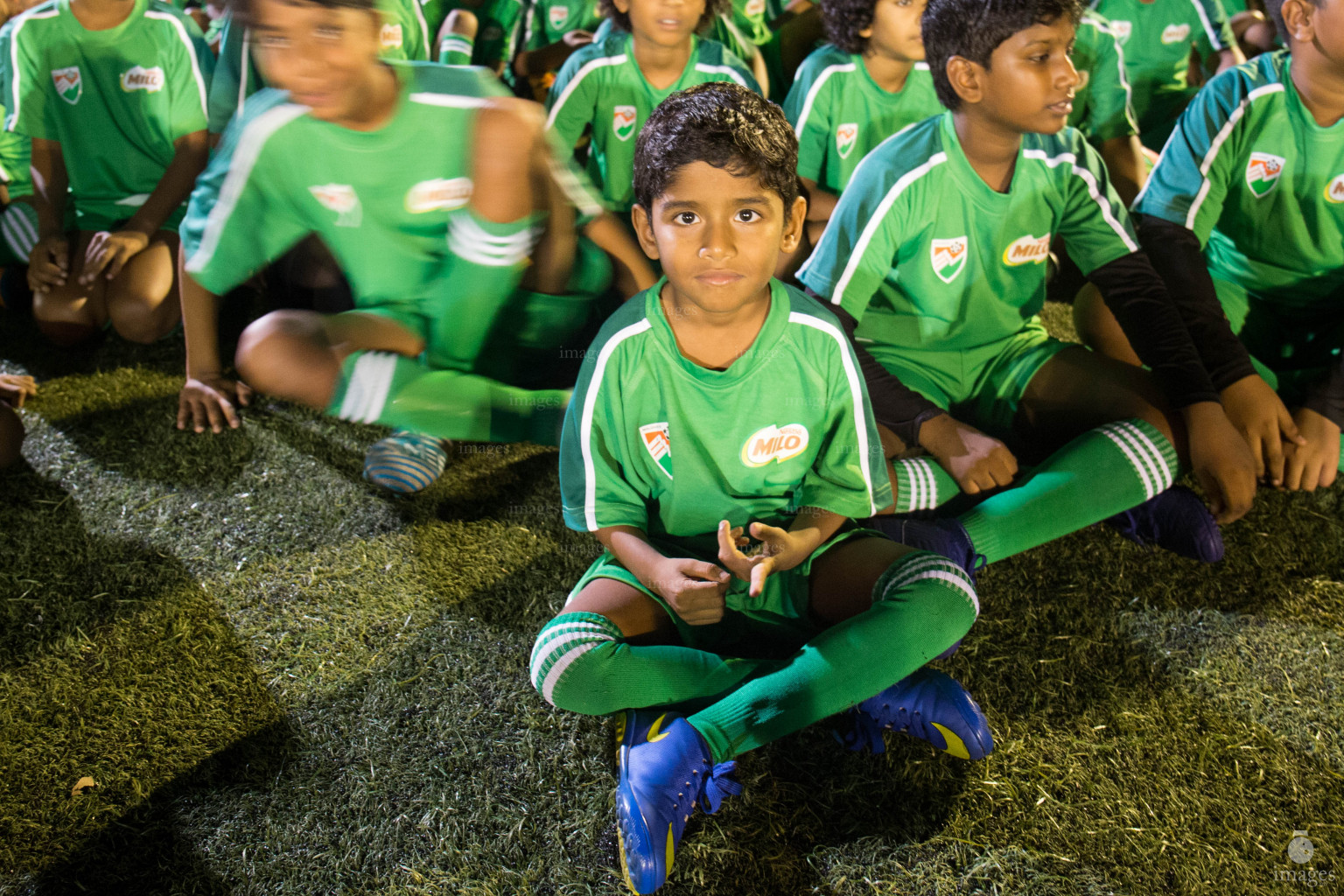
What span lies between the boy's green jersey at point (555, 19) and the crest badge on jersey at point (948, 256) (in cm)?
183

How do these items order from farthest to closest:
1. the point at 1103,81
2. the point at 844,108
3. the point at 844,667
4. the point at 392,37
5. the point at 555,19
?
1. the point at 555,19
2. the point at 1103,81
3. the point at 844,108
4. the point at 392,37
5. the point at 844,667

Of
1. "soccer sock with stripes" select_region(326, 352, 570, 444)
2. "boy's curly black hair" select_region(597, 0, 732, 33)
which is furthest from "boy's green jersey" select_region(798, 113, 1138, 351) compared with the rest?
"boy's curly black hair" select_region(597, 0, 732, 33)

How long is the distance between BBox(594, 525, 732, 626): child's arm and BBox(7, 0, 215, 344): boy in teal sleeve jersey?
1.47 meters

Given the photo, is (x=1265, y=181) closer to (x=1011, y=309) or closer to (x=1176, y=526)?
(x=1011, y=309)

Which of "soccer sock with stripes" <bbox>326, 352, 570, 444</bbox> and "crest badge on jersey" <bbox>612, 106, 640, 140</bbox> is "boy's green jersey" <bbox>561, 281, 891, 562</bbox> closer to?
"soccer sock with stripes" <bbox>326, 352, 570, 444</bbox>

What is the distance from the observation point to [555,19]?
2762 millimetres

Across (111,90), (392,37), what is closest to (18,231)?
(111,90)

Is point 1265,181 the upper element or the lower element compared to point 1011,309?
upper

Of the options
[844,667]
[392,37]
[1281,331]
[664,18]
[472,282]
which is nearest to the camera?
[844,667]

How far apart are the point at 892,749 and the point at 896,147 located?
0.90m

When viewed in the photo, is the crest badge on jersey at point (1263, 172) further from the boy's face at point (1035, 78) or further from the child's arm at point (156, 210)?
the child's arm at point (156, 210)

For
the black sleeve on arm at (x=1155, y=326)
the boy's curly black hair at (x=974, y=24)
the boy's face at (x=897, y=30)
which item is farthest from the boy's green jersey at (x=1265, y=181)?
the boy's face at (x=897, y=30)

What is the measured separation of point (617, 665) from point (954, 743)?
39 cm

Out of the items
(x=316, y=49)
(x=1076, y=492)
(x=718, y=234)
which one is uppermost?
(x=316, y=49)
